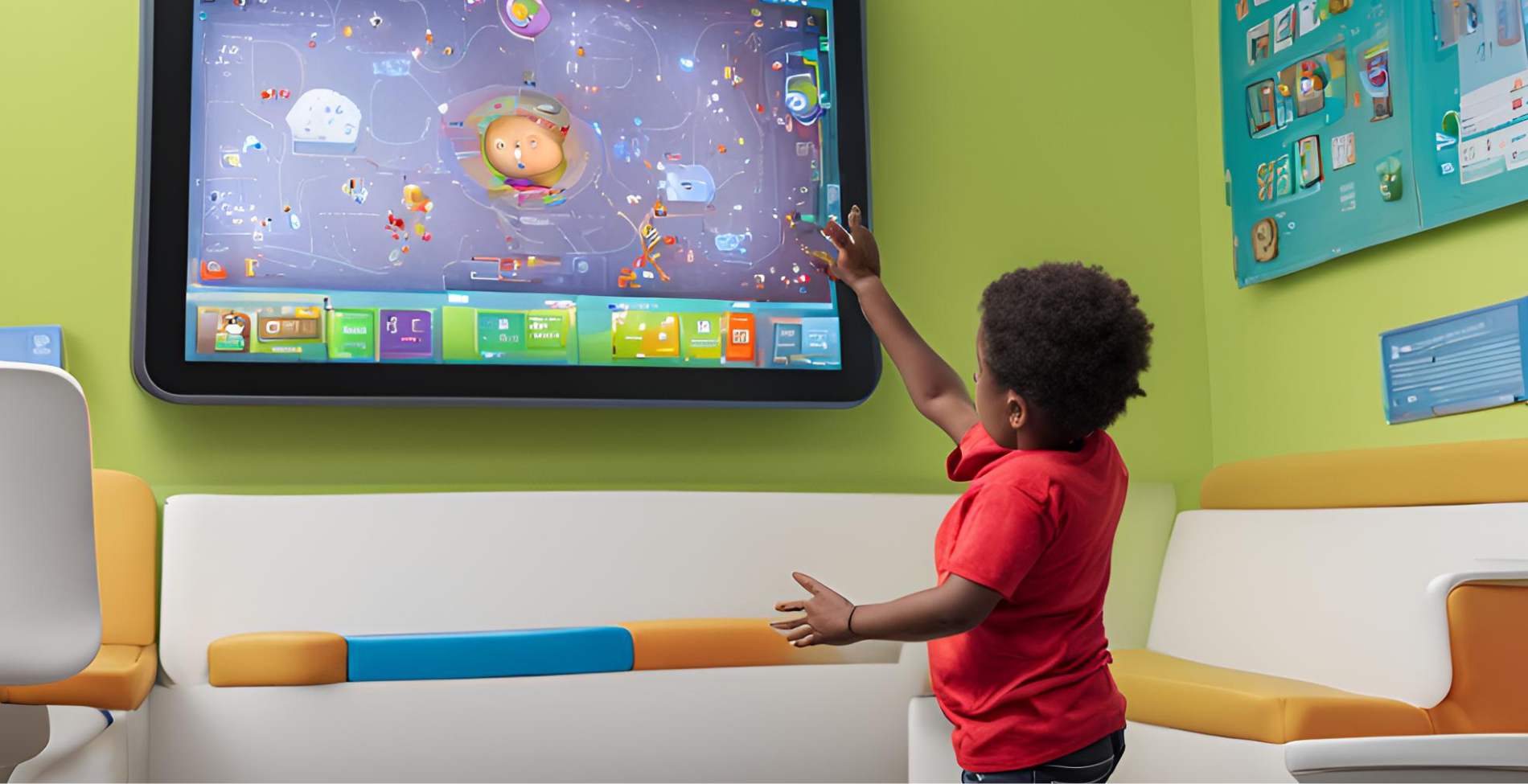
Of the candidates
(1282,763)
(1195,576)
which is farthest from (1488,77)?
(1282,763)

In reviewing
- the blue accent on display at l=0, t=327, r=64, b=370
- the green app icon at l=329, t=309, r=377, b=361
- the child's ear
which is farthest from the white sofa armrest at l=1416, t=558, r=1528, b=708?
the blue accent on display at l=0, t=327, r=64, b=370

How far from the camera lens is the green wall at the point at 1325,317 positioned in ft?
7.07

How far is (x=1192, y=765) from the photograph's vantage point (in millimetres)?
1914

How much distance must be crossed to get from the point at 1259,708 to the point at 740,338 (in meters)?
1.21

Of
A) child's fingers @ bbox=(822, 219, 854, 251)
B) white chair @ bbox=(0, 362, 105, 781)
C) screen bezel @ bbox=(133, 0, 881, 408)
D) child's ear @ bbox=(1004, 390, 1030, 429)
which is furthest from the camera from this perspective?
screen bezel @ bbox=(133, 0, 881, 408)

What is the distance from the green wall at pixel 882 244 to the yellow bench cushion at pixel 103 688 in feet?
1.34

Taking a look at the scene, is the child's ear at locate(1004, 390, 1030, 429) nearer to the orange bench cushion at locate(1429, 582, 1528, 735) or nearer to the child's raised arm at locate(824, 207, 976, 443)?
the child's raised arm at locate(824, 207, 976, 443)

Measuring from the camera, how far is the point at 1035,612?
4.40 feet

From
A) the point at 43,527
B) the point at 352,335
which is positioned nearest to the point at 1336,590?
the point at 352,335

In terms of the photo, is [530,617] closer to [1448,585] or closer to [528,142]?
[528,142]

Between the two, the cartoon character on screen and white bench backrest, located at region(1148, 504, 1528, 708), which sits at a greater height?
the cartoon character on screen

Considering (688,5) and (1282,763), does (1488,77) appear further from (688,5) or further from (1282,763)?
(688,5)

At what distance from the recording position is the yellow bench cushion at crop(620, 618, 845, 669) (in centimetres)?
223

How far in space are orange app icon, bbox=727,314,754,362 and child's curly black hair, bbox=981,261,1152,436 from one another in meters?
1.12
